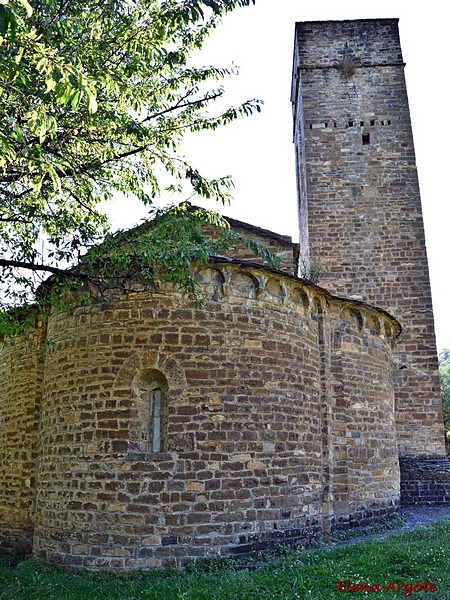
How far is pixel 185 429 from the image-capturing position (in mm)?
7082

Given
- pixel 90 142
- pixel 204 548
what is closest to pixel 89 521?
pixel 204 548

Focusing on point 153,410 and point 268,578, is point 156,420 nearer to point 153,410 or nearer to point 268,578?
point 153,410

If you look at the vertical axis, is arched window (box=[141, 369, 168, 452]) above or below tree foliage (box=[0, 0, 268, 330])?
below

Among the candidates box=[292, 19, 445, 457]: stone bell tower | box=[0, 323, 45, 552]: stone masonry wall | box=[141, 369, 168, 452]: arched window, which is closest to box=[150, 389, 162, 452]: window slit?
box=[141, 369, 168, 452]: arched window

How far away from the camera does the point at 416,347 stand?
14516 millimetres

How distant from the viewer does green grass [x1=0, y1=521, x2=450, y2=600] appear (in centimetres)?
568

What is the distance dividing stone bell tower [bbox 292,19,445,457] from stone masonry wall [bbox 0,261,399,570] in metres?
6.52

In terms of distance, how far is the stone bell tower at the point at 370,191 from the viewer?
14359 millimetres

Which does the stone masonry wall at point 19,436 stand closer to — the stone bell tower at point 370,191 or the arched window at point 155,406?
the arched window at point 155,406

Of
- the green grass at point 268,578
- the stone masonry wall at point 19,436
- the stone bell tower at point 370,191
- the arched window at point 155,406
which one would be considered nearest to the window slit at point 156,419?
the arched window at point 155,406

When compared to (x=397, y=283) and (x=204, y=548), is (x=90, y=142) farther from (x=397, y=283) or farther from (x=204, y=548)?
(x=397, y=283)

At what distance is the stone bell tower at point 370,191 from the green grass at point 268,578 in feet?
24.4

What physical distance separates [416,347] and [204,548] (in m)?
9.53

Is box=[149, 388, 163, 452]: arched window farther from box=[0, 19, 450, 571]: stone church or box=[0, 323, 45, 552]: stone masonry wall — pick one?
box=[0, 323, 45, 552]: stone masonry wall
